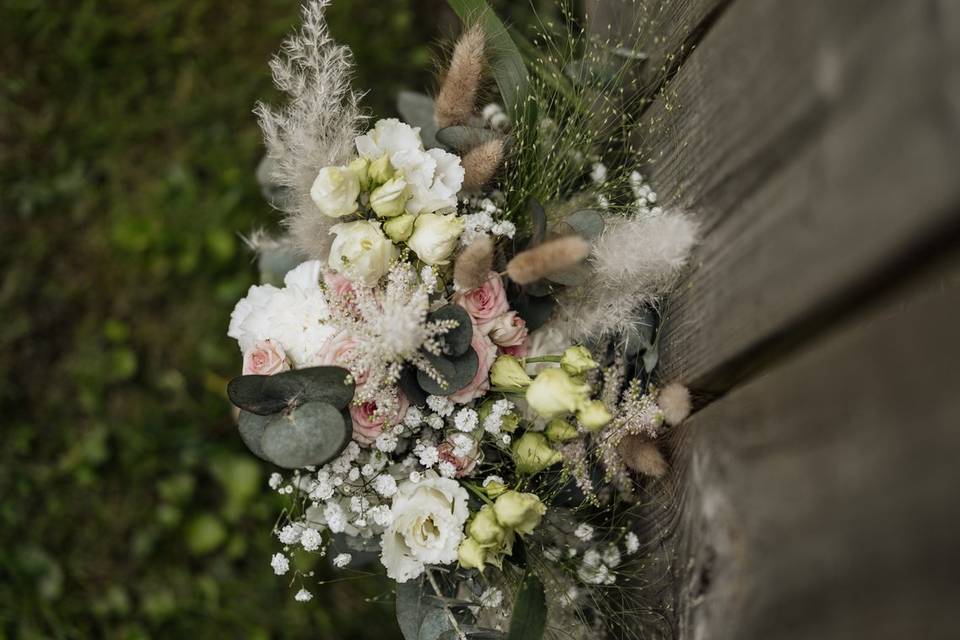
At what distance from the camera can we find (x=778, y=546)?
68 centimetres

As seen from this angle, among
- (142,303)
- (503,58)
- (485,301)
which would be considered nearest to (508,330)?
(485,301)

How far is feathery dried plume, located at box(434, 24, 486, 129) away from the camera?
0.98 m

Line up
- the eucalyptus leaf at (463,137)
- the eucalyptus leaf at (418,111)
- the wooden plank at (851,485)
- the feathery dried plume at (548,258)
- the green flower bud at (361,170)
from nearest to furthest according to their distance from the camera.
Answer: the wooden plank at (851,485)
the feathery dried plume at (548,258)
the green flower bud at (361,170)
the eucalyptus leaf at (463,137)
the eucalyptus leaf at (418,111)

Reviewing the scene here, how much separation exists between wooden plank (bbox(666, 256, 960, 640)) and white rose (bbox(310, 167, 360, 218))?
0.48 m

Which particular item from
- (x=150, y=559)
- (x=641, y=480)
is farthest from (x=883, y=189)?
(x=150, y=559)

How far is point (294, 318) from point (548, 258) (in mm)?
326

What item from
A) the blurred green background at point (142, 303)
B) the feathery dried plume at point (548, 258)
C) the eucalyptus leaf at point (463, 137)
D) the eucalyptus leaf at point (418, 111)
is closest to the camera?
the feathery dried plume at point (548, 258)

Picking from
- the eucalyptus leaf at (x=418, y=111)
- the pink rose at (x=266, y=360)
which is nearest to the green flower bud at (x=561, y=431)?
the pink rose at (x=266, y=360)

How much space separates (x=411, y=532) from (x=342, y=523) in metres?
0.10

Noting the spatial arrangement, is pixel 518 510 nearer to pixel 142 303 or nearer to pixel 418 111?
pixel 418 111

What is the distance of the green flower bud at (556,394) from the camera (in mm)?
836

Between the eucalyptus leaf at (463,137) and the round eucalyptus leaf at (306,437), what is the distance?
1.26ft

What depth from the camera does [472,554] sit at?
2.92ft

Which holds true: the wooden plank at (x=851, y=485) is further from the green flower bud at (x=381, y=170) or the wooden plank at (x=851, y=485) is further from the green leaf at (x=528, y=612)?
the green flower bud at (x=381, y=170)
